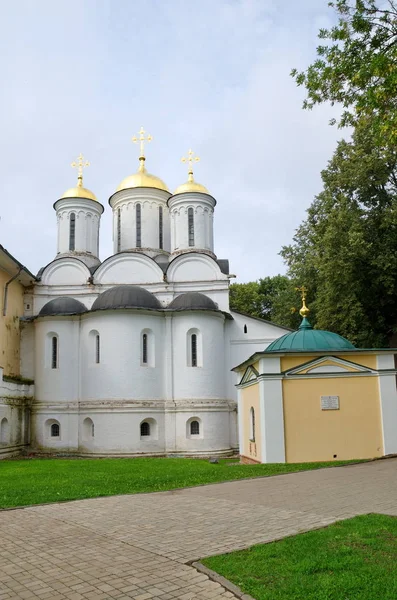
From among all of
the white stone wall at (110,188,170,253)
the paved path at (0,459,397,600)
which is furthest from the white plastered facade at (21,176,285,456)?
the paved path at (0,459,397,600)

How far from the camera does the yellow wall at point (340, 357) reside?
51.4 ft

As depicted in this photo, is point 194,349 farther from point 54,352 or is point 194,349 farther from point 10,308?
point 10,308

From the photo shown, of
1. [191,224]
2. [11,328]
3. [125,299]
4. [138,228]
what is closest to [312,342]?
[125,299]

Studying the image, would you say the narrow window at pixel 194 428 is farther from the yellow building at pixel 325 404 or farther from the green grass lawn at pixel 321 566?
the green grass lawn at pixel 321 566

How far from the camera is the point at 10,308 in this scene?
24359mm

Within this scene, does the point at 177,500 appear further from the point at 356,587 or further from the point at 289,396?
the point at 289,396

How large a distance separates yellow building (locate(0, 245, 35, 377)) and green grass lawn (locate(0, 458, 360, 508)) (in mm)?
8140

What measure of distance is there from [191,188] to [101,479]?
18.8m

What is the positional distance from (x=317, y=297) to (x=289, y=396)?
418 inches

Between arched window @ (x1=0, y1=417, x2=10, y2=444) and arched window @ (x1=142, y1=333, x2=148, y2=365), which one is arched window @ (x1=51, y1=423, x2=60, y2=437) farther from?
arched window @ (x1=142, y1=333, x2=148, y2=365)

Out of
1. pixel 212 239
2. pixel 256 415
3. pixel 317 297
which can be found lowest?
pixel 256 415

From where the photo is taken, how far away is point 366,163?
23.9 metres

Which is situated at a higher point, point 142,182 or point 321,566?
point 142,182

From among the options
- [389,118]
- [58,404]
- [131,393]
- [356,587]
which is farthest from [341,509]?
[58,404]
